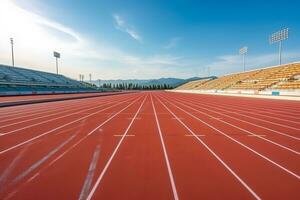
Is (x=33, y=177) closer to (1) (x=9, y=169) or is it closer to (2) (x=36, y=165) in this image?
(2) (x=36, y=165)

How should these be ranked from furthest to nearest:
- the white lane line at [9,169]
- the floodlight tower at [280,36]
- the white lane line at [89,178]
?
the floodlight tower at [280,36] < the white lane line at [9,169] < the white lane line at [89,178]

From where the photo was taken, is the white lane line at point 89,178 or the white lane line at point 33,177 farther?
the white lane line at point 33,177

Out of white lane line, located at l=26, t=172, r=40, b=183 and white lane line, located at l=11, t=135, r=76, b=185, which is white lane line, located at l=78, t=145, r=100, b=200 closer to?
white lane line, located at l=26, t=172, r=40, b=183

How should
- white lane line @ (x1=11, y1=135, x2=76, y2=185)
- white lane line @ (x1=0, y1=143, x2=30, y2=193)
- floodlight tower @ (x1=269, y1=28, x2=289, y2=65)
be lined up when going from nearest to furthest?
white lane line @ (x1=0, y1=143, x2=30, y2=193) → white lane line @ (x1=11, y1=135, x2=76, y2=185) → floodlight tower @ (x1=269, y1=28, x2=289, y2=65)

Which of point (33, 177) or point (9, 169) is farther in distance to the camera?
point (9, 169)

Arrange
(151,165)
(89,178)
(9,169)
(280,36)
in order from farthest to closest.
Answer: (280,36), (151,165), (9,169), (89,178)

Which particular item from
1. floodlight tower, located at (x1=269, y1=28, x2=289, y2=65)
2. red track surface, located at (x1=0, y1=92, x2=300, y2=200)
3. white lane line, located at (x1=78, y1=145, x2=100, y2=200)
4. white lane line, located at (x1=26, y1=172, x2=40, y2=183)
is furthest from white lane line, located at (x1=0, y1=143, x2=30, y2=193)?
floodlight tower, located at (x1=269, y1=28, x2=289, y2=65)

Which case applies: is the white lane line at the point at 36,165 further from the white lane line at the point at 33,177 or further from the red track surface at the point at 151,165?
the white lane line at the point at 33,177

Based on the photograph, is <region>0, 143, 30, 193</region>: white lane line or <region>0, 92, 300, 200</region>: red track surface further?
<region>0, 143, 30, 193</region>: white lane line

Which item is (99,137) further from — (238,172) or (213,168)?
(238,172)

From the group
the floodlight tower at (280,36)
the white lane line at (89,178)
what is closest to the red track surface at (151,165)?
the white lane line at (89,178)

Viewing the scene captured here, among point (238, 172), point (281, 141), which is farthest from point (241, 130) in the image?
point (238, 172)

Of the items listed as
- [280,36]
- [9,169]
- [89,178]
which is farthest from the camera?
[280,36]

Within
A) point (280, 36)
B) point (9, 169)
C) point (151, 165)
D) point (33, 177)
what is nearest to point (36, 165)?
point (9, 169)
